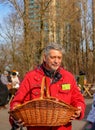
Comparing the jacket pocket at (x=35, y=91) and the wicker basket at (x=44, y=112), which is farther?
the jacket pocket at (x=35, y=91)

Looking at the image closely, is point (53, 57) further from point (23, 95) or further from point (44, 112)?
point (44, 112)

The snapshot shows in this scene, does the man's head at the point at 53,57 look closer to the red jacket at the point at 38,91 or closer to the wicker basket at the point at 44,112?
the red jacket at the point at 38,91

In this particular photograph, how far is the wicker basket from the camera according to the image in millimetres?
3389

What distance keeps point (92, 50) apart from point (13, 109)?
3798cm

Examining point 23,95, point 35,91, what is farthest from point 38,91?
point 23,95

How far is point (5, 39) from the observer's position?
133 ft

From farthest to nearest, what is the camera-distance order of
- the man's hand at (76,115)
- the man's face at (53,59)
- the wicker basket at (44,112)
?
the man's face at (53,59) → the man's hand at (76,115) → the wicker basket at (44,112)

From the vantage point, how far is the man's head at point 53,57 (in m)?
3.73

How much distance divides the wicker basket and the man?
274 mm

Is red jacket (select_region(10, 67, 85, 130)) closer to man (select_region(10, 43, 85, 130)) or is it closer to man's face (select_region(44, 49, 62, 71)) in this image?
man (select_region(10, 43, 85, 130))

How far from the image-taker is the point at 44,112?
3.39 meters

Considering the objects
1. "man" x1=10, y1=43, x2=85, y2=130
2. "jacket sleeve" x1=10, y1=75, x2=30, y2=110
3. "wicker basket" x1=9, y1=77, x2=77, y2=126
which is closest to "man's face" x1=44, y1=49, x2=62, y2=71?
"man" x1=10, y1=43, x2=85, y2=130

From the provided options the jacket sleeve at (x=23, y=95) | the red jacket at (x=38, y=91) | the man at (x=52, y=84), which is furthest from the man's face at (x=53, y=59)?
the jacket sleeve at (x=23, y=95)

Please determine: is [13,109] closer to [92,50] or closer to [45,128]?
[45,128]
